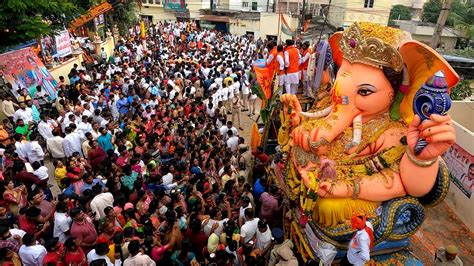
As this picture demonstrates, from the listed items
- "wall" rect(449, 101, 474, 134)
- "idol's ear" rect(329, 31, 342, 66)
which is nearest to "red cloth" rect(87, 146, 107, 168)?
"idol's ear" rect(329, 31, 342, 66)

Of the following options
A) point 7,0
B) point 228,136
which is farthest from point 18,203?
point 7,0

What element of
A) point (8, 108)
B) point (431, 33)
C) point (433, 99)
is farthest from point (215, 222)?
point (431, 33)

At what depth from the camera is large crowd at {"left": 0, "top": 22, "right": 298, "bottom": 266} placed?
14.7ft

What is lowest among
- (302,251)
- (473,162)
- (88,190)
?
(302,251)

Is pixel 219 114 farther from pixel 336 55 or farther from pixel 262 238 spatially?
pixel 262 238

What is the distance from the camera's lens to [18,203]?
543 centimetres

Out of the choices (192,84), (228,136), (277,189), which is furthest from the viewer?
(192,84)

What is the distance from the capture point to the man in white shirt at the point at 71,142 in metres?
7.46

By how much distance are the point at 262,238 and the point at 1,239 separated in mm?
3101

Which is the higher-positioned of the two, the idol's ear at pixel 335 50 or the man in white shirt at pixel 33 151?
the idol's ear at pixel 335 50

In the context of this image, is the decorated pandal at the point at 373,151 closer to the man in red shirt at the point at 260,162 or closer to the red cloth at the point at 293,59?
the man in red shirt at the point at 260,162

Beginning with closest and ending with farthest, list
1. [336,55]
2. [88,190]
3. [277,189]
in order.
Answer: [88,190] → [277,189] → [336,55]

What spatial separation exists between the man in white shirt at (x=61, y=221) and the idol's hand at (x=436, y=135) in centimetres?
443

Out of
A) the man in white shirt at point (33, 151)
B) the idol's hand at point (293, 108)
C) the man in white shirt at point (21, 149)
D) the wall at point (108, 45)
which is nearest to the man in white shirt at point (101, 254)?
the idol's hand at point (293, 108)
